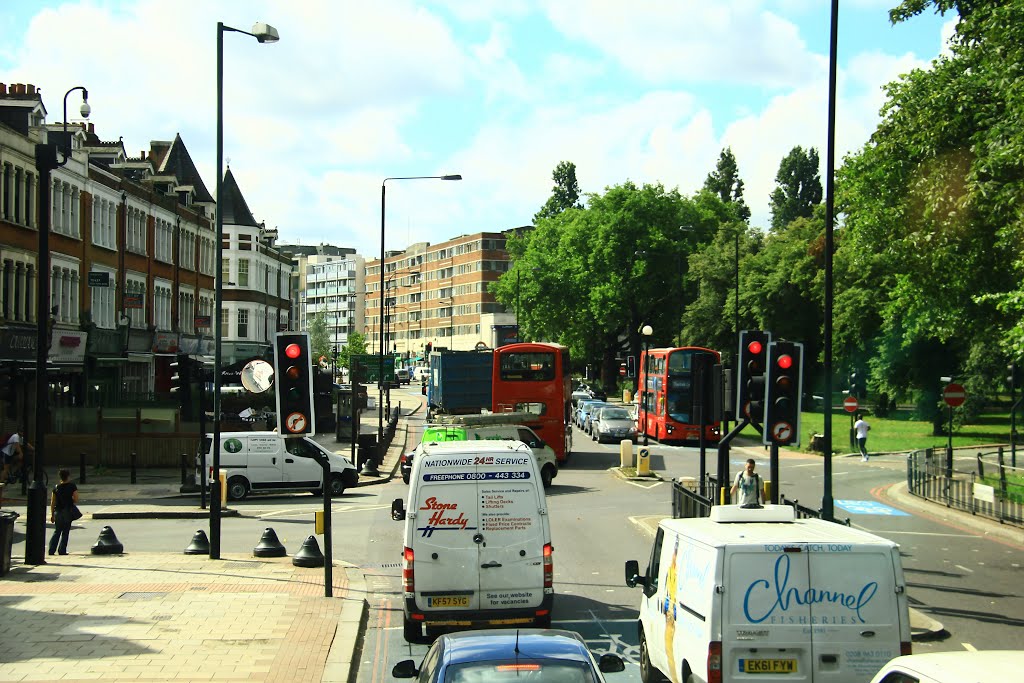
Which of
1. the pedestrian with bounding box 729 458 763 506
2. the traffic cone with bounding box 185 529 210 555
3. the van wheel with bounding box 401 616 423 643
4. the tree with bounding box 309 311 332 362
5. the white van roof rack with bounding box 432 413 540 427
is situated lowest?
the traffic cone with bounding box 185 529 210 555

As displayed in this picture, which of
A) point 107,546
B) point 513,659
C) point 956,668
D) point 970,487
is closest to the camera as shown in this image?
point 956,668

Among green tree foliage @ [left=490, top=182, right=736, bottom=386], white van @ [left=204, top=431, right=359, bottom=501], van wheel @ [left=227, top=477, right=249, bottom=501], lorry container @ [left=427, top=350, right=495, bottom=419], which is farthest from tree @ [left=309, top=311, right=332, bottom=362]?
van wheel @ [left=227, top=477, right=249, bottom=501]

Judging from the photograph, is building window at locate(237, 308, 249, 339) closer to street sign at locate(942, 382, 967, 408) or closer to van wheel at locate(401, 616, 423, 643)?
street sign at locate(942, 382, 967, 408)

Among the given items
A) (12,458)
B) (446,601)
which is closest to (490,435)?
(12,458)

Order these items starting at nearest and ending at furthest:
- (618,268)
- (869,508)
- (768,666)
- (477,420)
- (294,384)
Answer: (768,666)
(294,384)
(869,508)
(477,420)
(618,268)

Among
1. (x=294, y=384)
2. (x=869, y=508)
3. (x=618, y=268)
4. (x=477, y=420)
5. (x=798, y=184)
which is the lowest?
(x=869, y=508)

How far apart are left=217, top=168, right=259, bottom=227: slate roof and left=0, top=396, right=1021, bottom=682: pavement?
5378cm

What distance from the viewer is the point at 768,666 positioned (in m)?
8.15

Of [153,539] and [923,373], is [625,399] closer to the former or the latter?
[923,373]

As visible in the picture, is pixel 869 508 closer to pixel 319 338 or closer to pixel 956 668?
pixel 956 668

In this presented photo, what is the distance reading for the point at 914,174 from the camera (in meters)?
26.6

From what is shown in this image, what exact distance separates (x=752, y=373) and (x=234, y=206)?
61443 mm

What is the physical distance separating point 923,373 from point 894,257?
2425 cm

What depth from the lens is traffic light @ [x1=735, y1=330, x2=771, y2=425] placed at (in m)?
15.2
